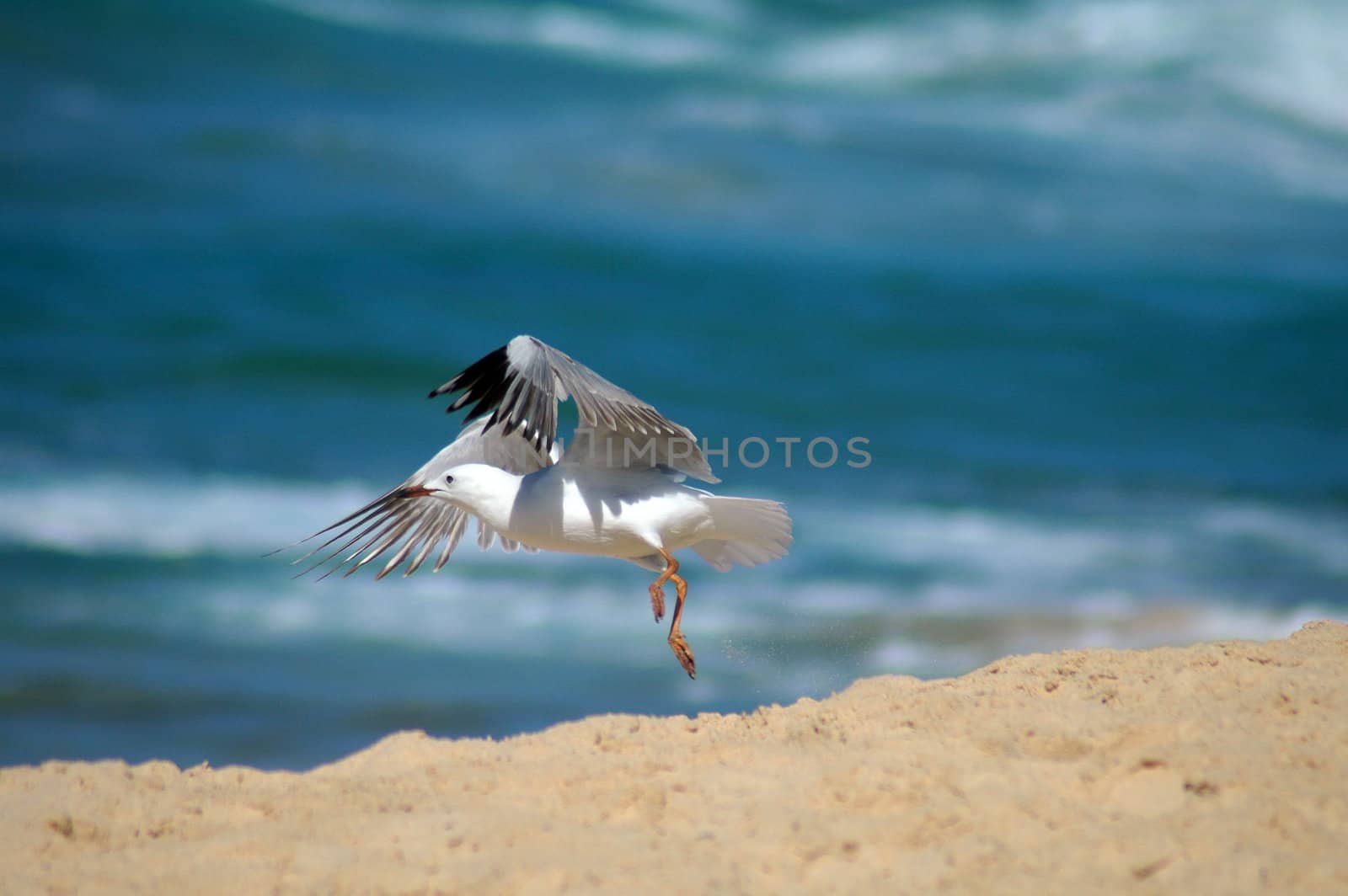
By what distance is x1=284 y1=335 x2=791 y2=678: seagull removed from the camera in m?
4.93

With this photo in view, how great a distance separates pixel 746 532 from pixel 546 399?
141 cm

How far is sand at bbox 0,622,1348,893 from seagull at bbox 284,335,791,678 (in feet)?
3.74

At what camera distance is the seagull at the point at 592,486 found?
4934mm

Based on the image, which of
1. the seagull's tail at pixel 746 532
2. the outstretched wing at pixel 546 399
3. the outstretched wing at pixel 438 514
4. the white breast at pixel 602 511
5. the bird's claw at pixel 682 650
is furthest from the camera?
the outstretched wing at pixel 438 514

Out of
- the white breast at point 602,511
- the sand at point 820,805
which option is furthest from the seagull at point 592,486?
the sand at point 820,805

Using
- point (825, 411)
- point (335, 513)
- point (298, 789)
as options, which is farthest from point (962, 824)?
point (825, 411)

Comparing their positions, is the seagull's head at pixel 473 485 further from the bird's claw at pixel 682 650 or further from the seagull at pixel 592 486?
the bird's claw at pixel 682 650

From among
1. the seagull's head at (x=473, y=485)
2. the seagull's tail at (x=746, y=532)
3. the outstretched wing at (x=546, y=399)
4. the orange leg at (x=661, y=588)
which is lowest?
the orange leg at (x=661, y=588)

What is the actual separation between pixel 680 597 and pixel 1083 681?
1.74m

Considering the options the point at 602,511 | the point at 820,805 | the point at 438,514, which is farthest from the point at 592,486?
the point at 820,805

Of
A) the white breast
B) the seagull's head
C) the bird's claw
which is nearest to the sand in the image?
the bird's claw

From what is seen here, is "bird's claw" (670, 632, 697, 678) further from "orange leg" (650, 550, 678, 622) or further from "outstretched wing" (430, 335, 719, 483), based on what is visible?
"outstretched wing" (430, 335, 719, 483)

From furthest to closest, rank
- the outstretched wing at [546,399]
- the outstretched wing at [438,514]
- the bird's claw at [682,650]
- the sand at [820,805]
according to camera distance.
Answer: the outstretched wing at [438,514]
the bird's claw at [682,650]
the outstretched wing at [546,399]
the sand at [820,805]

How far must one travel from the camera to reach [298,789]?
4.09 m
